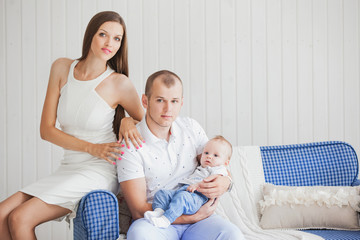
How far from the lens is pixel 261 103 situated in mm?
3119

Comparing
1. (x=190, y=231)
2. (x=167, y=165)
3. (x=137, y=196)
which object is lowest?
(x=190, y=231)

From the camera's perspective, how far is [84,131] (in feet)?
6.93

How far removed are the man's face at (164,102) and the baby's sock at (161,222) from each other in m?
0.46

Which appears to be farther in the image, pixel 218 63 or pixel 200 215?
pixel 218 63

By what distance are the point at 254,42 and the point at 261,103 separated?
478 millimetres

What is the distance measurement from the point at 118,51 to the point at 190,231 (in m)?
1.05

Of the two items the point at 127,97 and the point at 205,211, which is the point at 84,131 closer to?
the point at 127,97

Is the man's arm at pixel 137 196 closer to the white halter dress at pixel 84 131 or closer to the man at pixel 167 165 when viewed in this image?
the man at pixel 167 165

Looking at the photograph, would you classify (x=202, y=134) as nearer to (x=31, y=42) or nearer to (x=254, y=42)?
(x=254, y=42)

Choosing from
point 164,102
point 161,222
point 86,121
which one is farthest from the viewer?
point 86,121

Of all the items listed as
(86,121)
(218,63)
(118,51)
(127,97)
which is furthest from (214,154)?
(218,63)

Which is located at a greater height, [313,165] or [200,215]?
[313,165]

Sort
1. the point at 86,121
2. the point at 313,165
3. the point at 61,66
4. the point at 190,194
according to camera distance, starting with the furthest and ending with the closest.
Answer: the point at 313,165 → the point at 61,66 → the point at 86,121 → the point at 190,194

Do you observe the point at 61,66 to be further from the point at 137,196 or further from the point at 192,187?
the point at 192,187
